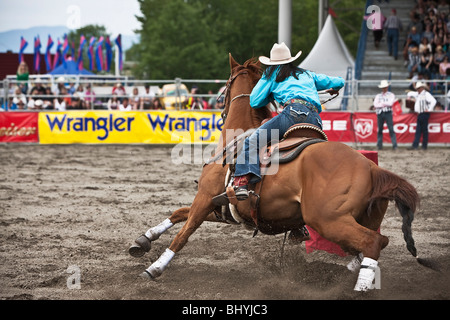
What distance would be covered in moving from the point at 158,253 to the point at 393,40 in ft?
65.3

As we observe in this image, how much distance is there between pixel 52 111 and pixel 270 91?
47.4 feet

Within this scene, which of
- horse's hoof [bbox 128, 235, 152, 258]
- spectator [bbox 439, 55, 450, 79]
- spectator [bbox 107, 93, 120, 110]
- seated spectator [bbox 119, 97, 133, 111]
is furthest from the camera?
spectator [bbox 107, 93, 120, 110]

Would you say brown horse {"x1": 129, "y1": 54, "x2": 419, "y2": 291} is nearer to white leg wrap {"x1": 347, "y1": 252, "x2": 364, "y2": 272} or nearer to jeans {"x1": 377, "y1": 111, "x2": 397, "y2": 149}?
white leg wrap {"x1": 347, "y1": 252, "x2": 364, "y2": 272}

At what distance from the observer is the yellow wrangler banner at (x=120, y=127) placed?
1778 centimetres

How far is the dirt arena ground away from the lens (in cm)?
495

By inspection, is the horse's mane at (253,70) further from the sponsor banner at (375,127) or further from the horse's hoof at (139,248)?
the sponsor banner at (375,127)

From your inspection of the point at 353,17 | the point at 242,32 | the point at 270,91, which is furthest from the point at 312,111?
→ the point at 242,32

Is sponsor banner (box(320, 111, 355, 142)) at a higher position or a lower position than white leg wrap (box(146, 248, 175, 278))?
higher

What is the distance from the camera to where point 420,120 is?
1633cm

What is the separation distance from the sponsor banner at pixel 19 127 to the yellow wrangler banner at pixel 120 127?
0.84ft

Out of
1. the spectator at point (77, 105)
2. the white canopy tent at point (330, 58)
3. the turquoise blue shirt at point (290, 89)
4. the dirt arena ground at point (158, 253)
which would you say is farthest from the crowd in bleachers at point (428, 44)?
the turquoise blue shirt at point (290, 89)

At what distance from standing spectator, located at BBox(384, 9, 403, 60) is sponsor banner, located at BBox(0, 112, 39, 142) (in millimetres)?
14067

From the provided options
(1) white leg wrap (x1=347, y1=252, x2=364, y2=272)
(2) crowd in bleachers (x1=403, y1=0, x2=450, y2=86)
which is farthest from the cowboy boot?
(2) crowd in bleachers (x1=403, y1=0, x2=450, y2=86)

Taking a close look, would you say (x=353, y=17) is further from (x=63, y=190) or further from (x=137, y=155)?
Result: (x=63, y=190)
